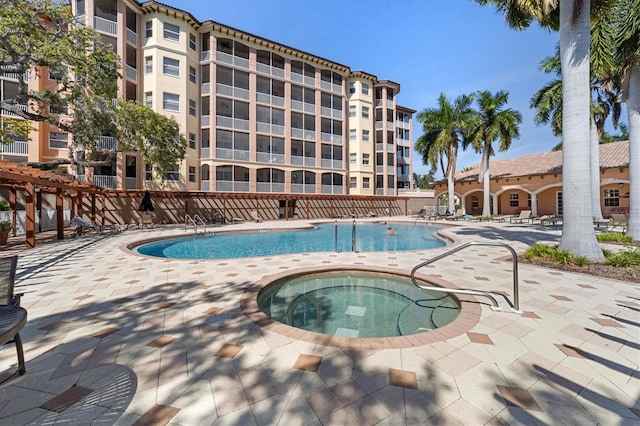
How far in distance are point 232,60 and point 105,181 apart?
1503 centimetres

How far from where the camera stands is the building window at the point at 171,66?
21.6 metres

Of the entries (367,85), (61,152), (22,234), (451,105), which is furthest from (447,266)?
(367,85)

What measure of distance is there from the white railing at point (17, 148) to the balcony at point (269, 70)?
62.2 ft

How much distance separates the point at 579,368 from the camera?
8.89 ft

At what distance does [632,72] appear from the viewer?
32.3 ft

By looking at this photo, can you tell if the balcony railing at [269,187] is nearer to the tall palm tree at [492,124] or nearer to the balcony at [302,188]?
the balcony at [302,188]

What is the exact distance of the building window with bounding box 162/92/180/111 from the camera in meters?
21.4

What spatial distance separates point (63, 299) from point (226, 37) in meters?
26.4

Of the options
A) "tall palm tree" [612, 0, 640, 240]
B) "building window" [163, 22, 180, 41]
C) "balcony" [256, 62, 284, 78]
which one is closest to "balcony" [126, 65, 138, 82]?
"building window" [163, 22, 180, 41]

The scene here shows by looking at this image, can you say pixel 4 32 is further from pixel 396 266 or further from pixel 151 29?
pixel 396 266

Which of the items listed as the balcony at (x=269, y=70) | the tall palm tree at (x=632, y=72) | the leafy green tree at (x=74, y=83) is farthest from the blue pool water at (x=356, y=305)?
the balcony at (x=269, y=70)

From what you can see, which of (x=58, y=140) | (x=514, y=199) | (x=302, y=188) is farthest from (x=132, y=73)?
(x=514, y=199)

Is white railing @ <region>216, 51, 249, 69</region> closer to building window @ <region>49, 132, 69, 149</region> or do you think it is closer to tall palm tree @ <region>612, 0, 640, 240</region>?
building window @ <region>49, 132, 69, 149</region>

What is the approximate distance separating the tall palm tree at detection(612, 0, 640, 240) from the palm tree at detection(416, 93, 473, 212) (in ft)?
47.9
